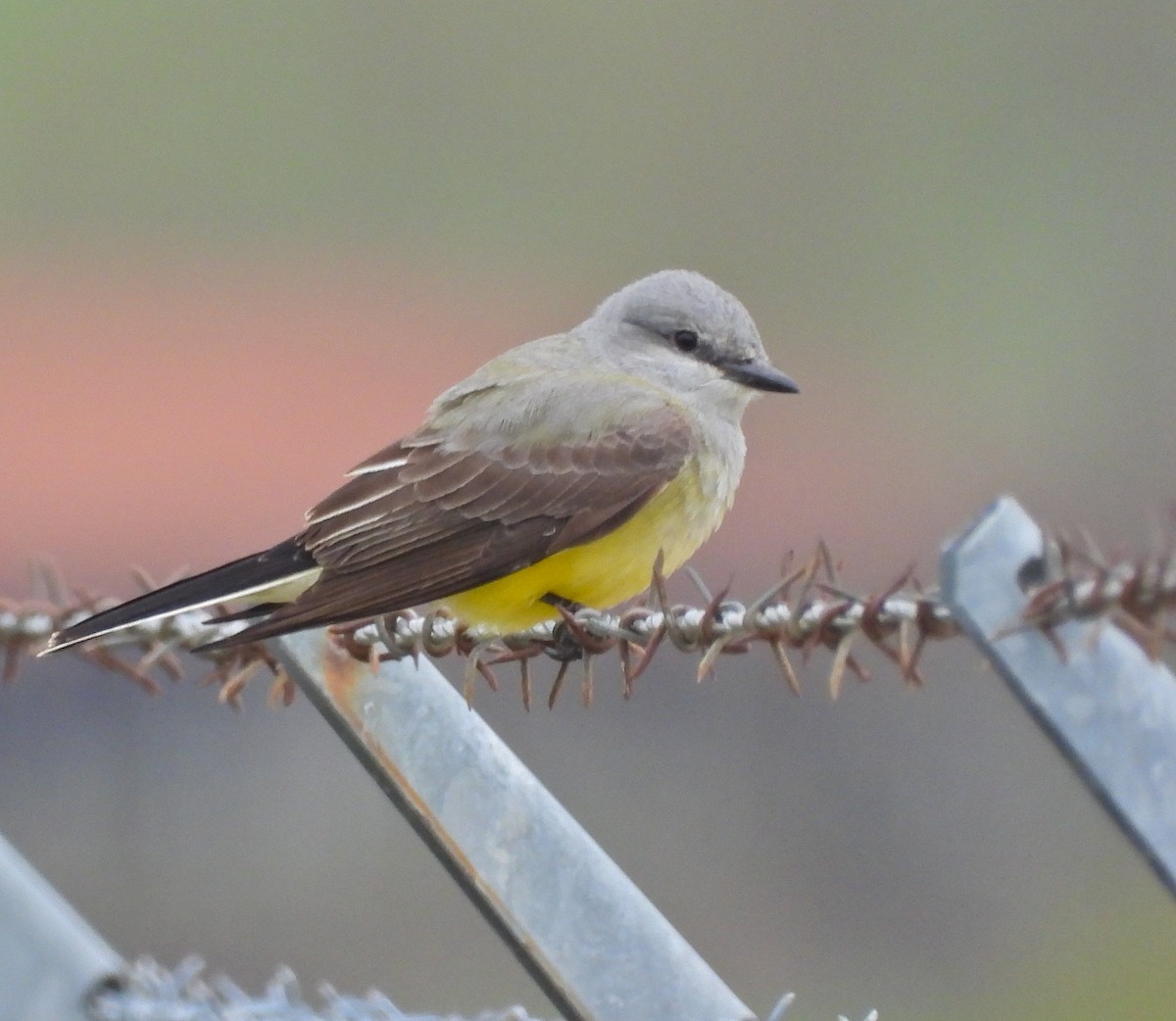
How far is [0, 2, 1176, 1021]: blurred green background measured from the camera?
27.7 ft

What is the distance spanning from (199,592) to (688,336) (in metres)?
1.48

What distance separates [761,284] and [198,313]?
4737 millimetres

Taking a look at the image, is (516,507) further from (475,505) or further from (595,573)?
(595,573)

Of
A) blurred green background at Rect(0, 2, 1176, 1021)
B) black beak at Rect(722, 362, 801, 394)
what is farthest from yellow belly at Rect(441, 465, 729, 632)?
blurred green background at Rect(0, 2, 1176, 1021)

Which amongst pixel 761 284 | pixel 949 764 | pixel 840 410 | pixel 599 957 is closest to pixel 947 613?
pixel 599 957

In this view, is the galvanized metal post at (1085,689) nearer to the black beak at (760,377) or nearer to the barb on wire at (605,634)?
the barb on wire at (605,634)

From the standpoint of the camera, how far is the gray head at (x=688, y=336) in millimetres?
3898

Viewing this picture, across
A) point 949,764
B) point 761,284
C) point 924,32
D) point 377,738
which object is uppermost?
point 924,32

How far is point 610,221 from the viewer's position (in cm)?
1684

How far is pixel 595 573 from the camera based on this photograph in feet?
10.8

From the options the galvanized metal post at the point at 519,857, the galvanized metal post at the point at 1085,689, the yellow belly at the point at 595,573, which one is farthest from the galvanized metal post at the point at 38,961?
the galvanized metal post at the point at 1085,689

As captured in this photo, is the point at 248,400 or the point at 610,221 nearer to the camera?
the point at 248,400

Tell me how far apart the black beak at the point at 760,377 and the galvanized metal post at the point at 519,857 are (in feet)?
5.18

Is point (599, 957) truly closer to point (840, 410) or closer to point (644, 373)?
point (644, 373)
